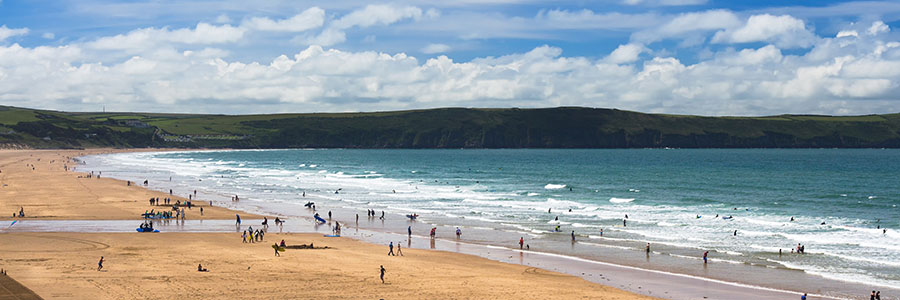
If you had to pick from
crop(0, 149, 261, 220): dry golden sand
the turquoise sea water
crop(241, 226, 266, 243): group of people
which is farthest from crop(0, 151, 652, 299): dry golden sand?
crop(0, 149, 261, 220): dry golden sand

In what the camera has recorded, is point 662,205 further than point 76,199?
No

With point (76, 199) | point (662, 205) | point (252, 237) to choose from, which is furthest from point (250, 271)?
point (662, 205)

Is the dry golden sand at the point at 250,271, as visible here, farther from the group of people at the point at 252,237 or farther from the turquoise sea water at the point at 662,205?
the turquoise sea water at the point at 662,205

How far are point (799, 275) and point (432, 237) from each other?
22.1 meters

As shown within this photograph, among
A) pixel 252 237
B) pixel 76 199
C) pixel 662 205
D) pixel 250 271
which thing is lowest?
pixel 250 271

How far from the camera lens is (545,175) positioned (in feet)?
385

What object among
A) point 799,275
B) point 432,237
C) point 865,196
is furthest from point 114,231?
point 865,196

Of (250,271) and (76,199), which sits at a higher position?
(76,199)

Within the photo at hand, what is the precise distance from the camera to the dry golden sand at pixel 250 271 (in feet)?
98.7

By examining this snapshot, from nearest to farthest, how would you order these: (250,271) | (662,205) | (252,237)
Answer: (250,271)
(252,237)
(662,205)

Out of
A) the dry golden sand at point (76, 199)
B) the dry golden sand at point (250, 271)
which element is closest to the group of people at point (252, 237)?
the dry golden sand at point (250, 271)

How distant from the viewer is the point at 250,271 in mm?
34719

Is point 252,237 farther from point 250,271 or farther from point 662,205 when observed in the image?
point 662,205

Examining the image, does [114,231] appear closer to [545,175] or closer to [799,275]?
[799,275]
